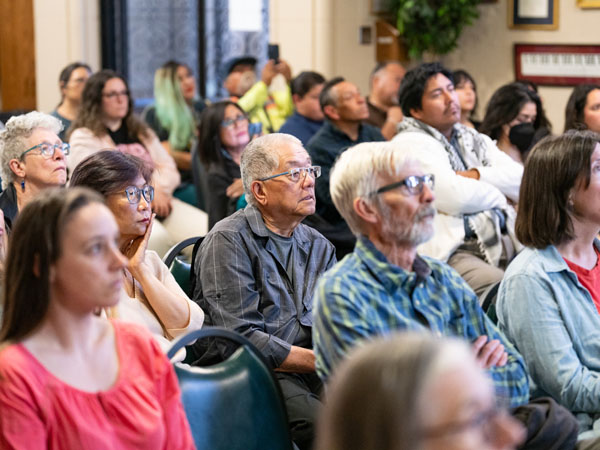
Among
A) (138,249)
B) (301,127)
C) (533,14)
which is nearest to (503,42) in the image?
(533,14)

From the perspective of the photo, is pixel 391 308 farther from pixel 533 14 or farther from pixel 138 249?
pixel 533 14

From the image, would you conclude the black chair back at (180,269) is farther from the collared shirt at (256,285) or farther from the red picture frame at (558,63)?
the red picture frame at (558,63)

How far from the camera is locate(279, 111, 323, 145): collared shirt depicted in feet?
19.2

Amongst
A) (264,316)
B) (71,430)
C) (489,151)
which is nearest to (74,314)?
(71,430)

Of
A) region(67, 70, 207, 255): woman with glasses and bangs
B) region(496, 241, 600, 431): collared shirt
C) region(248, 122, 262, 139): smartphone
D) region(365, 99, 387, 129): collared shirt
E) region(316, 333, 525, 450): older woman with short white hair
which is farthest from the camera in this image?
region(365, 99, 387, 129): collared shirt

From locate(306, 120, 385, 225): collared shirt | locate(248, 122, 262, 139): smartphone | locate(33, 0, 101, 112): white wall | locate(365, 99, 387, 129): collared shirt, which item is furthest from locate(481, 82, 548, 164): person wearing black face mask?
locate(33, 0, 101, 112): white wall

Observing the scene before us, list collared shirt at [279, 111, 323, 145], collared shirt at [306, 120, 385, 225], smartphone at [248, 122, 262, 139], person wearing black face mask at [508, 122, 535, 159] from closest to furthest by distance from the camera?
1. collared shirt at [306, 120, 385, 225]
2. person wearing black face mask at [508, 122, 535, 159]
3. smartphone at [248, 122, 262, 139]
4. collared shirt at [279, 111, 323, 145]

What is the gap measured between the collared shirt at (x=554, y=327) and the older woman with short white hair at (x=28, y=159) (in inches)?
70.4

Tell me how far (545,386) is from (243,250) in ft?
3.19

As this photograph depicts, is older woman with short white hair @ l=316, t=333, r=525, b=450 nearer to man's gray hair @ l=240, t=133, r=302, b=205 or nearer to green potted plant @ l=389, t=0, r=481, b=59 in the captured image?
man's gray hair @ l=240, t=133, r=302, b=205

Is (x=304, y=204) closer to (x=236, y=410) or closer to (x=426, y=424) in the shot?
(x=236, y=410)

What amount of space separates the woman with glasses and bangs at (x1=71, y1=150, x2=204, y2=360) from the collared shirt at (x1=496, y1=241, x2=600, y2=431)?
0.90 m

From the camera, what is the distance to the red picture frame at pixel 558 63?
265 inches

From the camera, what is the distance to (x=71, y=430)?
1.71 metres
